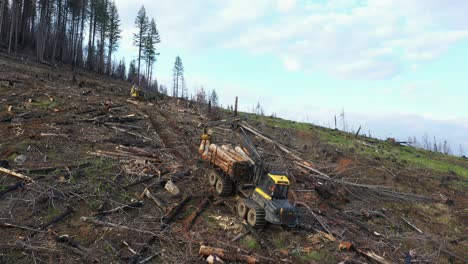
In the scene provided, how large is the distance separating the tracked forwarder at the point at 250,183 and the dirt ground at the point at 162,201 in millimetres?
566

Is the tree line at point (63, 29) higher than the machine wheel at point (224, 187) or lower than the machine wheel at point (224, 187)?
higher

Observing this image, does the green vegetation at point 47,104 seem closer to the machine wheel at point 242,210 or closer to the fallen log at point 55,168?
the fallen log at point 55,168

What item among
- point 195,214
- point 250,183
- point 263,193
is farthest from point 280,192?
point 195,214

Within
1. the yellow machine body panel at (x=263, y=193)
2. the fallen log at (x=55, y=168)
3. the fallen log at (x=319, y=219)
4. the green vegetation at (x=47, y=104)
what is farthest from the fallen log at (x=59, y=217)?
the green vegetation at (x=47, y=104)

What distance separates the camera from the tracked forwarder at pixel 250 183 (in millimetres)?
10666

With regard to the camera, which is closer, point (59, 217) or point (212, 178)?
point (59, 217)

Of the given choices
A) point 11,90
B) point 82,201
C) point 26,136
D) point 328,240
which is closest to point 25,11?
point 11,90

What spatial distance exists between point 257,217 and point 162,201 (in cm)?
346

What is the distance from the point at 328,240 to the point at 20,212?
9657 mm

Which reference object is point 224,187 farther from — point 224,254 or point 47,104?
point 47,104

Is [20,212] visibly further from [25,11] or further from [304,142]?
[25,11]

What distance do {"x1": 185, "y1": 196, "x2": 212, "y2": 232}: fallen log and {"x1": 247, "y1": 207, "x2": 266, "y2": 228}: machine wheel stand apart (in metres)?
1.87

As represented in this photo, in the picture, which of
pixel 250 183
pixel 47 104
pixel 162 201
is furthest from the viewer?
pixel 47 104

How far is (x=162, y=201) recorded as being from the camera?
11852mm
